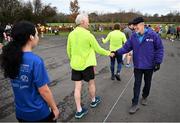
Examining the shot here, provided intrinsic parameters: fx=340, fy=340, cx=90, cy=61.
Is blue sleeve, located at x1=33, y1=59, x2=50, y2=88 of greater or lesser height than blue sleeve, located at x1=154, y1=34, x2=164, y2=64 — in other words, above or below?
above

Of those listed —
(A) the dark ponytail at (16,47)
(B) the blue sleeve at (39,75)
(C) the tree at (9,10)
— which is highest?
(A) the dark ponytail at (16,47)

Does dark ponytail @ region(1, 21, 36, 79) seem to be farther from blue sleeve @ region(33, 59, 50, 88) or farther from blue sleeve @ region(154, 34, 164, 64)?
blue sleeve @ region(154, 34, 164, 64)

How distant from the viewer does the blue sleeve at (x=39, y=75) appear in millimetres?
3484

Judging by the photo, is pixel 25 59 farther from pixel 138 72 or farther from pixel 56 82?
pixel 56 82

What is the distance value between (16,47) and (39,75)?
1.24ft

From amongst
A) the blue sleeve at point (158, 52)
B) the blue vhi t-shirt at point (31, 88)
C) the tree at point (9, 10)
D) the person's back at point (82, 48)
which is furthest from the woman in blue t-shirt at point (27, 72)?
the tree at point (9, 10)

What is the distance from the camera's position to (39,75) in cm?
352

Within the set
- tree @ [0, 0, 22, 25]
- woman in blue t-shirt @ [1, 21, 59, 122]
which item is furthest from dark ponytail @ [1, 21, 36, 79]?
tree @ [0, 0, 22, 25]

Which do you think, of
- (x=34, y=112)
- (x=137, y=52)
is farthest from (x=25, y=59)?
(x=137, y=52)

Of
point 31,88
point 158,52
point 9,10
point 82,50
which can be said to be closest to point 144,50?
point 158,52

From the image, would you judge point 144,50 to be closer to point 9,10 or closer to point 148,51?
point 148,51

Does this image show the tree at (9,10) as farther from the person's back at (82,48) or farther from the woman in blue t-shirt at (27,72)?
the woman in blue t-shirt at (27,72)

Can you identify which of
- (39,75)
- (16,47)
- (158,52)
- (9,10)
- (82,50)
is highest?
(16,47)

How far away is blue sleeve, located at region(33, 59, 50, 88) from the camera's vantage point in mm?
3484
